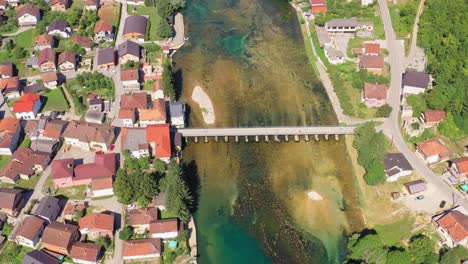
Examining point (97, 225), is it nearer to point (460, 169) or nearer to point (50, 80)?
point (50, 80)

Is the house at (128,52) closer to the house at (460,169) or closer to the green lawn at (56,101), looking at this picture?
the green lawn at (56,101)

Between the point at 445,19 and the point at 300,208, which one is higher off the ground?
the point at 445,19

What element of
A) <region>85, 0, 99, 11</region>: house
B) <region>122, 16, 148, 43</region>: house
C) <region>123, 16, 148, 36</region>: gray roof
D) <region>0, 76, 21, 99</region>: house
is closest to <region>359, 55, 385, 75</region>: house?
<region>122, 16, 148, 43</region>: house

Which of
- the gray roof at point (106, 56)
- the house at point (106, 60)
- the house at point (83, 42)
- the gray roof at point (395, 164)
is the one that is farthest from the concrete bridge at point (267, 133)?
the house at point (83, 42)

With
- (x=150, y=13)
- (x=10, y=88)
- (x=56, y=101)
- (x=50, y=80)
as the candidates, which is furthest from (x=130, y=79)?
(x=150, y=13)

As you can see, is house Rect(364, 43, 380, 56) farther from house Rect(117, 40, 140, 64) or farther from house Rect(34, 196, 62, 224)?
house Rect(34, 196, 62, 224)

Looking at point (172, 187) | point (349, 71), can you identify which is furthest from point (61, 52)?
point (349, 71)

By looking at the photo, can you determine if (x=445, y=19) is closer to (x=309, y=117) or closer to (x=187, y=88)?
(x=309, y=117)
